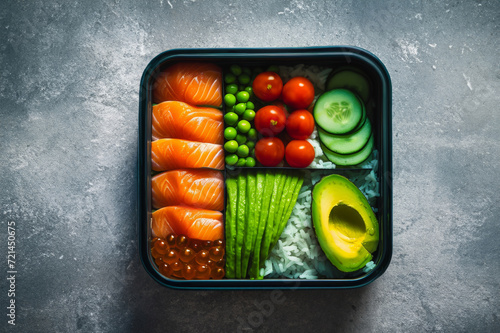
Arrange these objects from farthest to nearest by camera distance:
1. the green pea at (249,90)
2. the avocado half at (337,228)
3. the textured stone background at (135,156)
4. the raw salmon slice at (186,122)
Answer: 1. the textured stone background at (135,156)
2. the green pea at (249,90)
3. the raw salmon slice at (186,122)
4. the avocado half at (337,228)

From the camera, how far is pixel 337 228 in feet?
8.19

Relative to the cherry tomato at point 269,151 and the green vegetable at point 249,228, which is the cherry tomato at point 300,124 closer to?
the cherry tomato at point 269,151

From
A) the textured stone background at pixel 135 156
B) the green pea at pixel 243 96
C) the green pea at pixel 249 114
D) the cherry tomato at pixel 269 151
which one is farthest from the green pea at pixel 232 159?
the textured stone background at pixel 135 156

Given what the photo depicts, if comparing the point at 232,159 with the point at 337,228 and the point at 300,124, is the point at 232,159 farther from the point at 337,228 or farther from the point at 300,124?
the point at 337,228

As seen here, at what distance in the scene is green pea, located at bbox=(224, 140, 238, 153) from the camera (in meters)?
2.51

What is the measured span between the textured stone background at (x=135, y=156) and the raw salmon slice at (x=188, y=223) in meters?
0.38

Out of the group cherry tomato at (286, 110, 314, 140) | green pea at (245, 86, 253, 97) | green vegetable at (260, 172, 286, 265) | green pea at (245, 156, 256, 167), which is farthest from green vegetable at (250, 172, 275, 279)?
green pea at (245, 86, 253, 97)

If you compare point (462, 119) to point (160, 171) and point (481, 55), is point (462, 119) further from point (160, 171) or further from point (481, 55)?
point (160, 171)

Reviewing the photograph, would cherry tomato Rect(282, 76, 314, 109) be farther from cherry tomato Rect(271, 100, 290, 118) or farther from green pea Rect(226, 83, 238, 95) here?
green pea Rect(226, 83, 238, 95)

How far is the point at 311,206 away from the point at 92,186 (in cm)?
160

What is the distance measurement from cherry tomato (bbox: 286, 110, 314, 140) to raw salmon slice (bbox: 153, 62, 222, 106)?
54 cm

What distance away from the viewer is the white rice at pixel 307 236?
8.32 ft

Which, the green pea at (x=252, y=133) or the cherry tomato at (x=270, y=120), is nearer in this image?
the cherry tomato at (x=270, y=120)

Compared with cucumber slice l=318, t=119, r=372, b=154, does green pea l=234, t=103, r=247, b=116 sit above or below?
above
